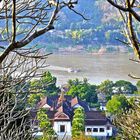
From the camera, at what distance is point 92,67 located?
67.1 ft

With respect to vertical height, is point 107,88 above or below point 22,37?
above

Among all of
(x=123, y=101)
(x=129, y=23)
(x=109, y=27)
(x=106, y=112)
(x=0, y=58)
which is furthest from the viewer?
(x=109, y=27)

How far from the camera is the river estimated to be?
59.2ft

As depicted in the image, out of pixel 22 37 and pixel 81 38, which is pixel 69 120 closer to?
pixel 22 37

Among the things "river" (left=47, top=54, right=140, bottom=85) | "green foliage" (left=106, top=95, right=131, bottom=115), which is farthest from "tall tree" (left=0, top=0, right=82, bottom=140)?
"river" (left=47, top=54, right=140, bottom=85)

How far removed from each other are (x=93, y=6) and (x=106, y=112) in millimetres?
25821

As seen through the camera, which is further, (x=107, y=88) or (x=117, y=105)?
(x=107, y=88)

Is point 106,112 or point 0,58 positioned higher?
point 106,112

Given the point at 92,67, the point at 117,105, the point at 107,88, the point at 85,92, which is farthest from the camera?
the point at 92,67

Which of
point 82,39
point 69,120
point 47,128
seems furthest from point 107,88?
point 82,39

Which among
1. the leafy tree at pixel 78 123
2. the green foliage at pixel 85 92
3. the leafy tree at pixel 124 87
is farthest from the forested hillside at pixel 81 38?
the leafy tree at pixel 78 123

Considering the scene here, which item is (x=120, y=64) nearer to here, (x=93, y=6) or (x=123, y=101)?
(x=123, y=101)

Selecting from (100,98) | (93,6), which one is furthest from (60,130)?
(93,6)

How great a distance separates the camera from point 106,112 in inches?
485
